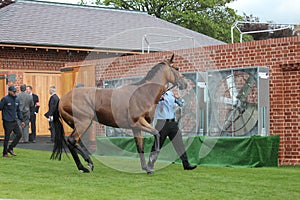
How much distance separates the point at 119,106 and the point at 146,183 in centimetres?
209

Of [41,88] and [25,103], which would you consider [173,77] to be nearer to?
[25,103]

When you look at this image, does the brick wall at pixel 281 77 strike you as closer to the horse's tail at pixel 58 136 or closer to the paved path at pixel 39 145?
the horse's tail at pixel 58 136

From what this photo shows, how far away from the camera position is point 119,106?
12297mm

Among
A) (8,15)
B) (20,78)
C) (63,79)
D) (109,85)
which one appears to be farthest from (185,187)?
(8,15)

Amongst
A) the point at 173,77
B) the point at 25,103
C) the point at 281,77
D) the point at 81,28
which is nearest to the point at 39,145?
the point at 25,103

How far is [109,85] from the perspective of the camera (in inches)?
754

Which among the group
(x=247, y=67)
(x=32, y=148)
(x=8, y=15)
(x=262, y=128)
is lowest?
(x=32, y=148)

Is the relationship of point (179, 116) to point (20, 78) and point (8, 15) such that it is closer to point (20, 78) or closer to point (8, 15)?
point (20, 78)

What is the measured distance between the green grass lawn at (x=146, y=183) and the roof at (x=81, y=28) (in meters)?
11.4

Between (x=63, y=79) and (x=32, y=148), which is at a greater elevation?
(x=63, y=79)

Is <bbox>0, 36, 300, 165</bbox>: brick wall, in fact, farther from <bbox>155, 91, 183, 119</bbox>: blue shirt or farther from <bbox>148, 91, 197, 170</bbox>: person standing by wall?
<bbox>155, 91, 183, 119</bbox>: blue shirt

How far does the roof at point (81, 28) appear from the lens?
25891 mm

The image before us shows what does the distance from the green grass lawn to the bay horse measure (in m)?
0.64

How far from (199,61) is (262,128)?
9.17ft
